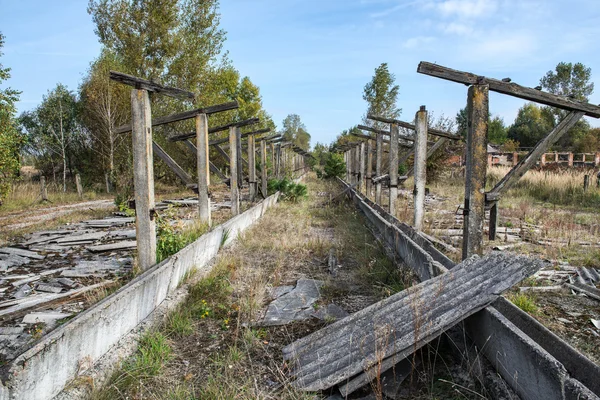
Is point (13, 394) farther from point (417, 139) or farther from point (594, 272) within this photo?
point (417, 139)

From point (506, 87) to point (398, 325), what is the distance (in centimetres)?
308

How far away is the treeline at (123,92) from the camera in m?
20.1

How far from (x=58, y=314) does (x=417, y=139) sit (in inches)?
271

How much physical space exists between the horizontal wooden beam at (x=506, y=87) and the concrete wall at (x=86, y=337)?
3755mm

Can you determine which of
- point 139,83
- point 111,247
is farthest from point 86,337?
point 111,247

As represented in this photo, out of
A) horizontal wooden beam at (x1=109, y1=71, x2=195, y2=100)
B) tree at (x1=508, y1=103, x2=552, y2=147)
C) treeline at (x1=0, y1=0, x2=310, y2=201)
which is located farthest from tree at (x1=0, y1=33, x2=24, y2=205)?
tree at (x1=508, y1=103, x2=552, y2=147)

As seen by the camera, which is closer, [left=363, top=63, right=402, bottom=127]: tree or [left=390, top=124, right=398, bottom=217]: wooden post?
Result: [left=390, top=124, right=398, bottom=217]: wooden post

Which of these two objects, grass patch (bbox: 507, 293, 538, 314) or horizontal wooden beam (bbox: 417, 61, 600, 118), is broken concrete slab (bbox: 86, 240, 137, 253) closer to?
horizontal wooden beam (bbox: 417, 61, 600, 118)

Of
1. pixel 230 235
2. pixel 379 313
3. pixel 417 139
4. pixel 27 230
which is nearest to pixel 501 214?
pixel 417 139

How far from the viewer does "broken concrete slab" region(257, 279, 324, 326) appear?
15.2 ft

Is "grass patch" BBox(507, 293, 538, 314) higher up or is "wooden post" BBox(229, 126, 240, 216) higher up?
"wooden post" BBox(229, 126, 240, 216)

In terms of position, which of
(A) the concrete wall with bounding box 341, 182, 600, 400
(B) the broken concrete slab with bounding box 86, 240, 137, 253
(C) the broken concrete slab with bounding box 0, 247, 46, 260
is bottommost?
(C) the broken concrete slab with bounding box 0, 247, 46, 260

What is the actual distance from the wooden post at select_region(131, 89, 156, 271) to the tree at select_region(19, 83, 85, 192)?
2059 cm

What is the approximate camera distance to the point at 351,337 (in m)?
3.42
